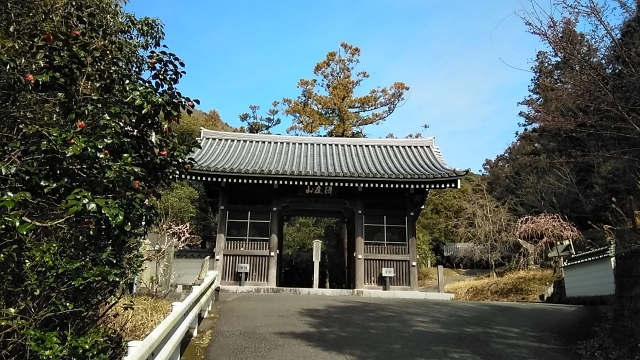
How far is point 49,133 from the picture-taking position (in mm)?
3629

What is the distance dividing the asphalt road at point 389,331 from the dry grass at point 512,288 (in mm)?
8585

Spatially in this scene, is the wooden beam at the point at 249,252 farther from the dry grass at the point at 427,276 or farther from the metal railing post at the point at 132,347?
the dry grass at the point at 427,276

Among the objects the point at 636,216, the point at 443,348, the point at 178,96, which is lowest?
the point at 443,348

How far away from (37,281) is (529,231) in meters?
20.9

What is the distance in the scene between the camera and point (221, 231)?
14258 millimetres

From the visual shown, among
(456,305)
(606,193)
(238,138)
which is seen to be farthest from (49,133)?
(606,193)

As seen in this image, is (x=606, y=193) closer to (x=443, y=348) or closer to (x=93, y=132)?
(x=443, y=348)

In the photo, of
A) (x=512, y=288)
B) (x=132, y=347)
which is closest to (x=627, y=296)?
(x=132, y=347)

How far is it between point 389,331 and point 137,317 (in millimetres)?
3636

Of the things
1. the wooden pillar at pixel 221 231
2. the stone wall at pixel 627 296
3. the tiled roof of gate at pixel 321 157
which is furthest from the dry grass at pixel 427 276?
the stone wall at pixel 627 296

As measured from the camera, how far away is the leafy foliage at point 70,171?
3.53 m

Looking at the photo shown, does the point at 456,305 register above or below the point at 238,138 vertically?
below

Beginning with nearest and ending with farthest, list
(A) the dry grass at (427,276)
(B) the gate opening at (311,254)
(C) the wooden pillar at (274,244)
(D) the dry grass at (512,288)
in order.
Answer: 1. (C) the wooden pillar at (274,244)
2. (D) the dry grass at (512,288)
3. (B) the gate opening at (311,254)
4. (A) the dry grass at (427,276)

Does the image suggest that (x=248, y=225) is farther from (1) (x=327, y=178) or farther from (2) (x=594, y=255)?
(2) (x=594, y=255)
